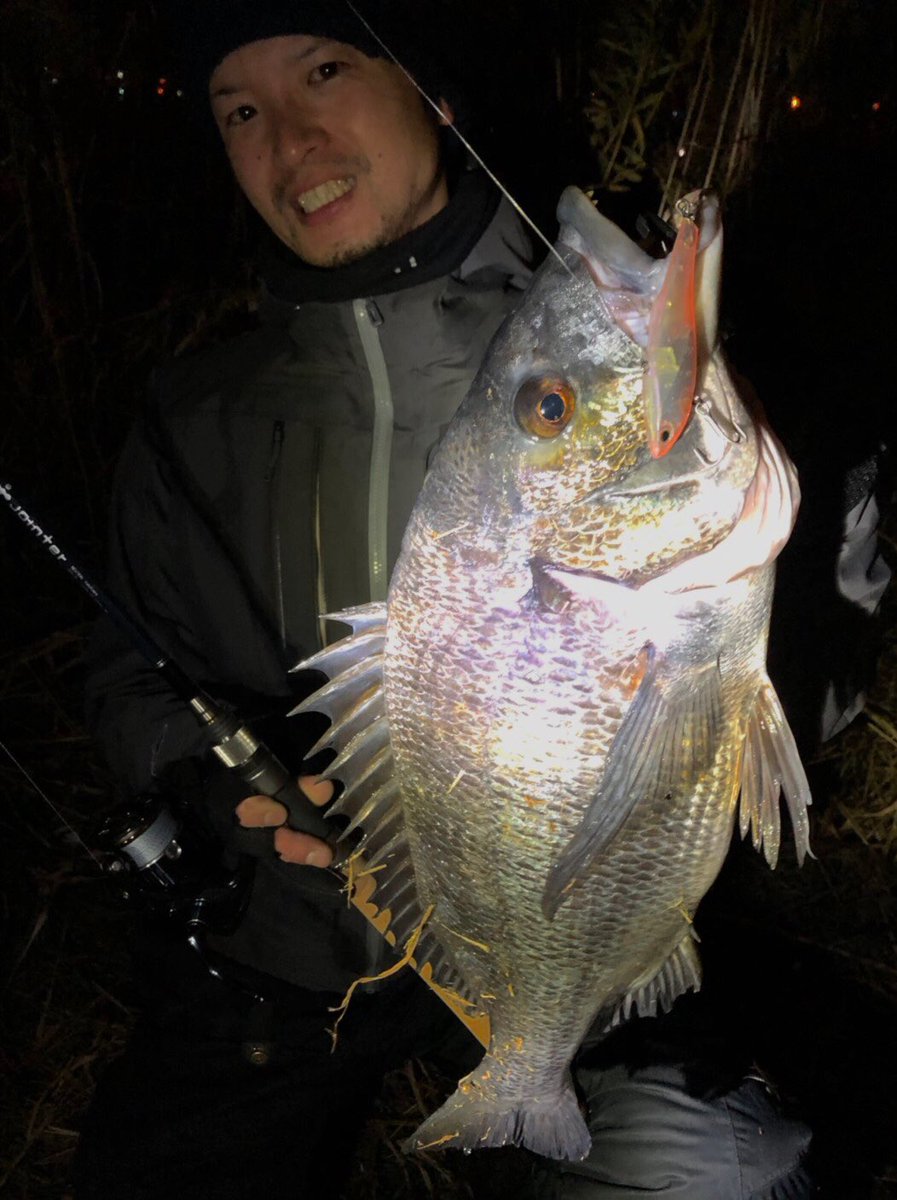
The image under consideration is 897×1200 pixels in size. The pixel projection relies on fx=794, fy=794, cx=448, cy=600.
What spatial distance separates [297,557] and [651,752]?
1.01 m

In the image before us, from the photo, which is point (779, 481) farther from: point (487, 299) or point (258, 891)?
point (258, 891)

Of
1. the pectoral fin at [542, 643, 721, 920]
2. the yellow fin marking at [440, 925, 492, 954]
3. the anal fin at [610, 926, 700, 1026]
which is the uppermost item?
the pectoral fin at [542, 643, 721, 920]

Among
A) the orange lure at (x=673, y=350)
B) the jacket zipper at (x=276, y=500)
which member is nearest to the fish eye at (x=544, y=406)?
the orange lure at (x=673, y=350)

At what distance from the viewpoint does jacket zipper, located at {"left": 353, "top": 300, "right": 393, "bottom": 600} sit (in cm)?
175

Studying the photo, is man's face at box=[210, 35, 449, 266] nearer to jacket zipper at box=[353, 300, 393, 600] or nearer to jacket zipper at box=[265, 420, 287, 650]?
jacket zipper at box=[353, 300, 393, 600]

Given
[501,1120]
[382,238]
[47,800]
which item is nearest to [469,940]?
[501,1120]

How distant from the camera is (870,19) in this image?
86.1 inches

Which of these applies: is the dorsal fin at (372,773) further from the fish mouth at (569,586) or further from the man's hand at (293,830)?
the fish mouth at (569,586)

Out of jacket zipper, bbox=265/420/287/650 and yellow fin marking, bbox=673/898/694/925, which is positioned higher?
jacket zipper, bbox=265/420/287/650

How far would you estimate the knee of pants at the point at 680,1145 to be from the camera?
5.66ft

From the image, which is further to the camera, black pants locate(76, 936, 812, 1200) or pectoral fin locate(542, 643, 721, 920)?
black pants locate(76, 936, 812, 1200)

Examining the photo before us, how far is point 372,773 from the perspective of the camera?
4.64 feet

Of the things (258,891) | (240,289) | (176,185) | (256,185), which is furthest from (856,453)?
(176,185)

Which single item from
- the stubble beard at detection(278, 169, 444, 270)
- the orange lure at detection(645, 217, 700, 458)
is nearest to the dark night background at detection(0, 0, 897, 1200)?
the stubble beard at detection(278, 169, 444, 270)
